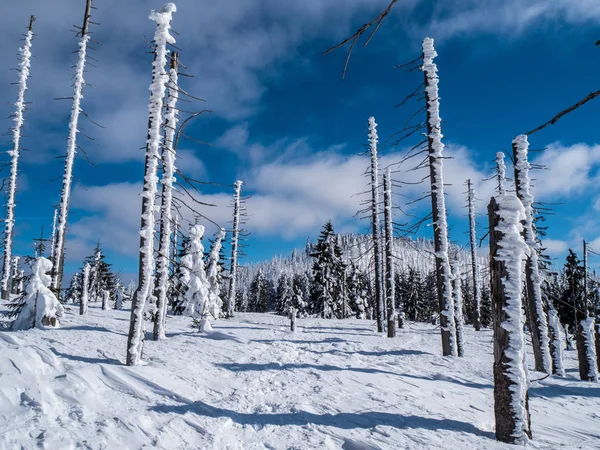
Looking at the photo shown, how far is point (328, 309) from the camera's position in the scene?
38562mm

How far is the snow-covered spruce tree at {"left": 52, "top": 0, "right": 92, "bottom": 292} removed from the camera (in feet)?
50.1

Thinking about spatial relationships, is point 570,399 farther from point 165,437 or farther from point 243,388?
point 165,437

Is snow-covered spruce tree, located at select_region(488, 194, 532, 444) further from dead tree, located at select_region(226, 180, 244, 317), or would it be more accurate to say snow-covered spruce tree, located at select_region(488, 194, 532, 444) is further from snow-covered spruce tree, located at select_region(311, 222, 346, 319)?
snow-covered spruce tree, located at select_region(311, 222, 346, 319)

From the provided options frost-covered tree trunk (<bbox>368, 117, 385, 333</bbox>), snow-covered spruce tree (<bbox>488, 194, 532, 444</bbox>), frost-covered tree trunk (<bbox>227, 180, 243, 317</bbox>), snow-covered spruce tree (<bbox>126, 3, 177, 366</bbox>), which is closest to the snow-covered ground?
snow-covered spruce tree (<bbox>488, 194, 532, 444</bbox>)

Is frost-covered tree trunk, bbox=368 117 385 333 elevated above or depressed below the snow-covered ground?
above

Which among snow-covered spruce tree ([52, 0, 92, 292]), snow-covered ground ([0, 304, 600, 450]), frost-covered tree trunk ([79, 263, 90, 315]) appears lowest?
snow-covered ground ([0, 304, 600, 450])

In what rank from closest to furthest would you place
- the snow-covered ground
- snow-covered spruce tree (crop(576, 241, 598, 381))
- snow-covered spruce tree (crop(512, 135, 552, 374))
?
the snow-covered ground < snow-covered spruce tree (crop(576, 241, 598, 381)) < snow-covered spruce tree (crop(512, 135, 552, 374))

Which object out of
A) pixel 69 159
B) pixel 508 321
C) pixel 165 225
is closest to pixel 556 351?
pixel 508 321

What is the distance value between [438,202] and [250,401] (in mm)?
9747

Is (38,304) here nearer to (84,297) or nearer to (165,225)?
(165,225)

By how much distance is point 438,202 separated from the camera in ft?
42.2

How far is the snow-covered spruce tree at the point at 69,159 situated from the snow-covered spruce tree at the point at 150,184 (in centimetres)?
820

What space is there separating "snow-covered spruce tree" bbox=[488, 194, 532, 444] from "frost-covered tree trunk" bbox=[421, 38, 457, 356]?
6.75 meters

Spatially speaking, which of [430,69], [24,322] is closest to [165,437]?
[24,322]
